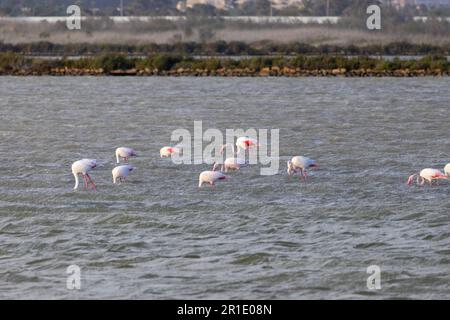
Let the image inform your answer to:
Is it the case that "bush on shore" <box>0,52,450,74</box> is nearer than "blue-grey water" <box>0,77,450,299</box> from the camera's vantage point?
No

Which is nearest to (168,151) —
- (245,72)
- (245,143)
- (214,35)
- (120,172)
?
(245,143)

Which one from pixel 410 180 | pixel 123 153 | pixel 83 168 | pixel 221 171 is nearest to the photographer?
pixel 83 168

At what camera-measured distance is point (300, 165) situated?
54.8 feet

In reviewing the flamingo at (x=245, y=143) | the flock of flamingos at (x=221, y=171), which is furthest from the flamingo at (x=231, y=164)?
the flamingo at (x=245, y=143)

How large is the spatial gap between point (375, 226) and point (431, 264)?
182cm

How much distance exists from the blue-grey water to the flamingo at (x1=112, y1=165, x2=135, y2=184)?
17 centimetres

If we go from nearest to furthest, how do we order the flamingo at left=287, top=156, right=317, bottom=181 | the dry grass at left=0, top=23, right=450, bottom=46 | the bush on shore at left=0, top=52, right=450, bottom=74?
the flamingo at left=287, top=156, right=317, bottom=181
the bush on shore at left=0, top=52, right=450, bottom=74
the dry grass at left=0, top=23, right=450, bottom=46

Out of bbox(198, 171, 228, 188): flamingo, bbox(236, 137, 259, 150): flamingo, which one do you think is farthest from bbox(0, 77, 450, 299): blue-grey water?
bbox(236, 137, 259, 150): flamingo

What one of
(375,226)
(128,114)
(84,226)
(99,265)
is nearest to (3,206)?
(84,226)

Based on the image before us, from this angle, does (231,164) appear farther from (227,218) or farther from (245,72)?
(245,72)

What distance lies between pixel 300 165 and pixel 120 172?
250 cm

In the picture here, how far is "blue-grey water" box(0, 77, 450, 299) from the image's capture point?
1114 cm

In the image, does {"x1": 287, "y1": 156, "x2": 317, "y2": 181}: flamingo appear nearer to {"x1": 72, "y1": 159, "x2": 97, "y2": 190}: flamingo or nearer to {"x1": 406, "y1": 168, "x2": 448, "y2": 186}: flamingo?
{"x1": 406, "y1": 168, "x2": 448, "y2": 186}: flamingo

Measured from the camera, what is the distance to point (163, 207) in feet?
47.8
